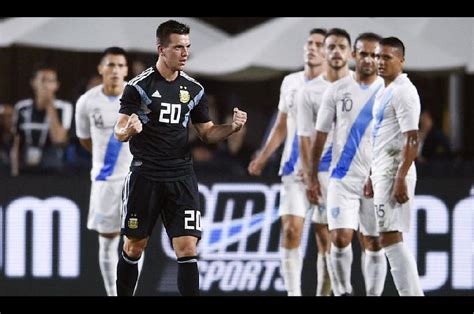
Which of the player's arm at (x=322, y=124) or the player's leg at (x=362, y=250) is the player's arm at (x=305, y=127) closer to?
the player's arm at (x=322, y=124)

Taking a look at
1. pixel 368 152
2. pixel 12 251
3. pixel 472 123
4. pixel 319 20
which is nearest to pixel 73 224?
pixel 12 251

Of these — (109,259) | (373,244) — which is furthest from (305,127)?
(109,259)

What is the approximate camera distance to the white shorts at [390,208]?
11.6 metres

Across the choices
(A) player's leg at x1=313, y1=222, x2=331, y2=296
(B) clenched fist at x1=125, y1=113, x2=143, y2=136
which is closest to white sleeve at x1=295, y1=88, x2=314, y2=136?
(A) player's leg at x1=313, y1=222, x2=331, y2=296

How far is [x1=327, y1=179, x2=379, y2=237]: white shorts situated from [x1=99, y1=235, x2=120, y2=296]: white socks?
200cm

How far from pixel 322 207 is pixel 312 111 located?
833 mm

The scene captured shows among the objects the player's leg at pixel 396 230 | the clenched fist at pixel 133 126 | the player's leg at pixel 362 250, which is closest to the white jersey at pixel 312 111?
the player's leg at pixel 362 250

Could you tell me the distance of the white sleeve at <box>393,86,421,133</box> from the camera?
11.5 m

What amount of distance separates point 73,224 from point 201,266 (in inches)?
48.0

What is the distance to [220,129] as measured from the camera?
441 inches

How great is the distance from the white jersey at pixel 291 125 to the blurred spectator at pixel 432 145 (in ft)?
6.48

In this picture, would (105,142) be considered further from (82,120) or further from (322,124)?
(322,124)

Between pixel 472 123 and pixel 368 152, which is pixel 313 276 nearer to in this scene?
pixel 368 152
